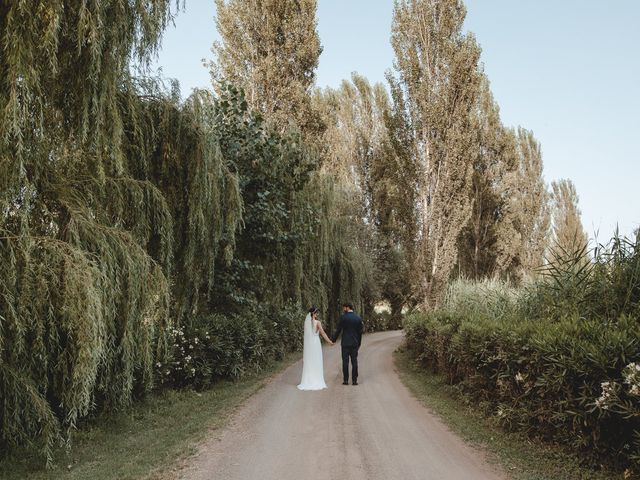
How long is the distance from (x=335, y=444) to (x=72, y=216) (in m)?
4.14

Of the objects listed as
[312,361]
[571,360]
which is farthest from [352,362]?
[571,360]

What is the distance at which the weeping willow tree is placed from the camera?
4.48 m

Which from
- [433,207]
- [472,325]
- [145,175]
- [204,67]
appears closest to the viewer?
[145,175]

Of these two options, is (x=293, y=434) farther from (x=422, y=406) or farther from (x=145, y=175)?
(x=145, y=175)

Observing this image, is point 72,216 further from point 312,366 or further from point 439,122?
point 439,122

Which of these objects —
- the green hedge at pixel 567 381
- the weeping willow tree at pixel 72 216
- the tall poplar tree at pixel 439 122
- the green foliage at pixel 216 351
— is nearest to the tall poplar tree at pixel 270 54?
the tall poplar tree at pixel 439 122

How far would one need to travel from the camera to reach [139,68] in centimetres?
626

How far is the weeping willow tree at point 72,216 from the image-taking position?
14.7 feet

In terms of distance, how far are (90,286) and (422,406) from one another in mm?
6093

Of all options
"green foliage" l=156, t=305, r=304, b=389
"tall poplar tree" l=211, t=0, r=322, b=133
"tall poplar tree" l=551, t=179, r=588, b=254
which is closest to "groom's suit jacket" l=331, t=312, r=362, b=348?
"green foliage" l=156, t=305, r=304, b=389

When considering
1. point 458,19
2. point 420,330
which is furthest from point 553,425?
point 458,19

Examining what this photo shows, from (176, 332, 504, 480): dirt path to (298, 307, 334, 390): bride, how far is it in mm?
736

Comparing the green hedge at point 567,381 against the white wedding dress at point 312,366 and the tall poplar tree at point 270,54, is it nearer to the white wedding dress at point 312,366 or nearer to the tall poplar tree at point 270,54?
the white wedding dress at point 312,366

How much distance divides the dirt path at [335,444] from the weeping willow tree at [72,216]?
65.8 inches
